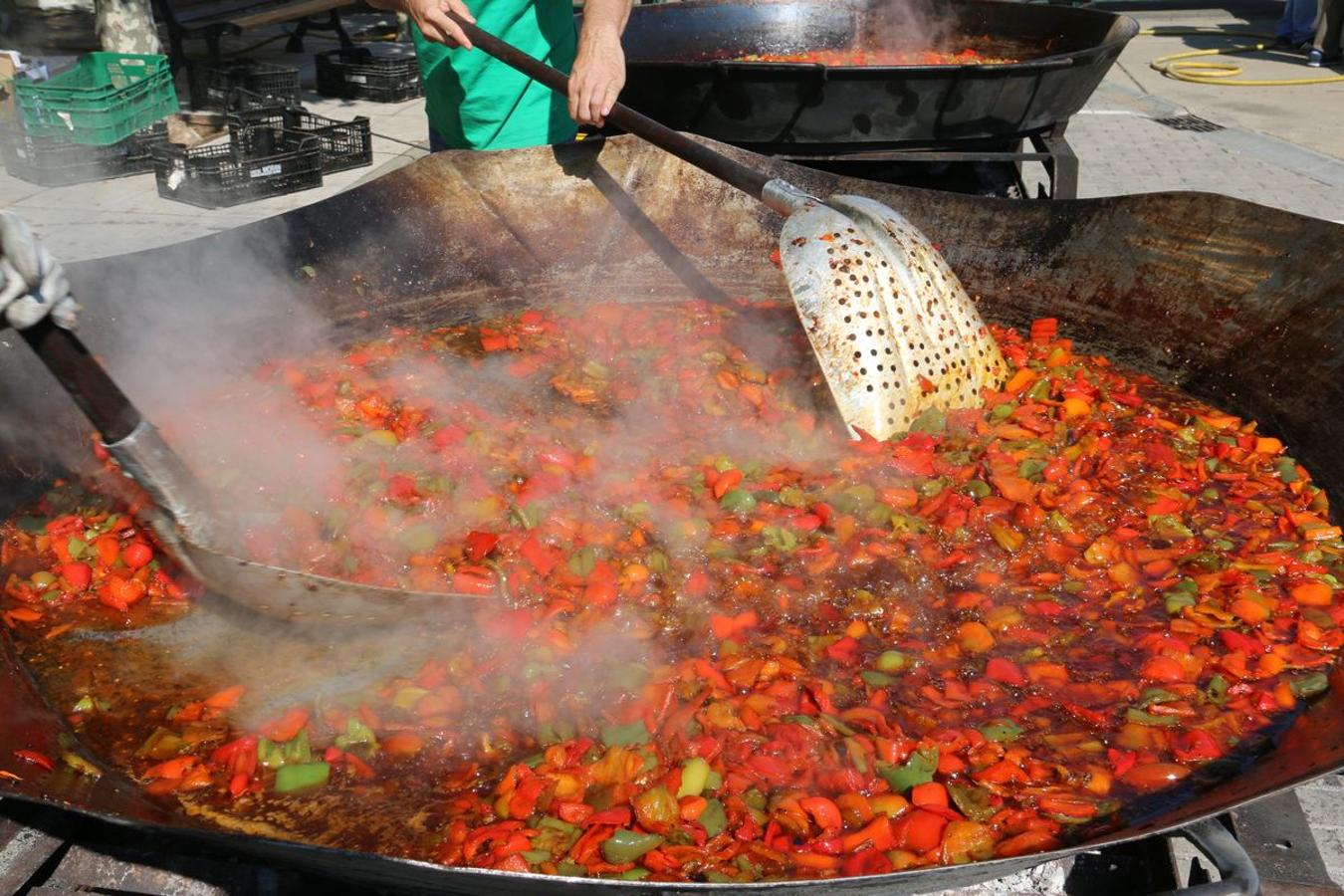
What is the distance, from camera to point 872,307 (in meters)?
3.77

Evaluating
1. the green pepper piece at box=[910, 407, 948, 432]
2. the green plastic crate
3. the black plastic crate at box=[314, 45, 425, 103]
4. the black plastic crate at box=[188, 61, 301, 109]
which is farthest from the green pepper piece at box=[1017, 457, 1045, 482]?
the black plastic crate at box=[314, 45, 425, 103]

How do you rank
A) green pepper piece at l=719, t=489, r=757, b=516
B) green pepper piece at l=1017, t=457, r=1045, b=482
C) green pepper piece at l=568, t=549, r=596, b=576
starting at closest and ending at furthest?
green pepper piece at l=568, t=549, r=596, b=576 < green pepper piece at l=719, t=489, r=757, b=516 < green pepper piece at l=1017, t=457, r=1045, b=482

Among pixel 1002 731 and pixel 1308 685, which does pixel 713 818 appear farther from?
pixel 1308 685

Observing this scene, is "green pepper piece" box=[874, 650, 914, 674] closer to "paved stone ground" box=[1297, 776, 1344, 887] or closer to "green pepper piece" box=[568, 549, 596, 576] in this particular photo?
"green pepper piece" box=[568, 549, 596, 576]

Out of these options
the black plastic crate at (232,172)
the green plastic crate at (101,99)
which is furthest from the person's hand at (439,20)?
the green plastic crate at (101,99)

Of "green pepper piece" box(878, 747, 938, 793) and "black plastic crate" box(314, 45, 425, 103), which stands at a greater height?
"green pepper piece" box(878, 747, 938, 793)

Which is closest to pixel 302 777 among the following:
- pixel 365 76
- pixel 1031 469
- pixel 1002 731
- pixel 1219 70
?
pixel 1002 731

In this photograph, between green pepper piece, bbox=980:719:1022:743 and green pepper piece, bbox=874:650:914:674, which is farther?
green pepper piece, bbox=874:650:914:674

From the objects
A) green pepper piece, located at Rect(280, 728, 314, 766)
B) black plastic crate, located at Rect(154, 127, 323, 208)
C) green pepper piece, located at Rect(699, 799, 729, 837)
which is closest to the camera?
green pepper piece, located at Rect(699, 799, 729, 837)

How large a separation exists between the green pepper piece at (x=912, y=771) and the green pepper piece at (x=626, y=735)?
612 mm

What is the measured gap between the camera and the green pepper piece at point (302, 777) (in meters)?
2.50

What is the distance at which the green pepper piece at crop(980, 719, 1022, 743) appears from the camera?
8.50ft

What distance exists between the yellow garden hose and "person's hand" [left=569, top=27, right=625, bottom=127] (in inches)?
472

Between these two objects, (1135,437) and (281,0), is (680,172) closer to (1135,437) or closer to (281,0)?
(1135,437)
